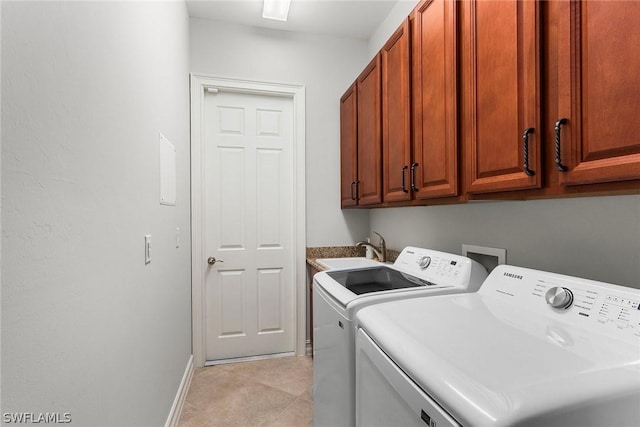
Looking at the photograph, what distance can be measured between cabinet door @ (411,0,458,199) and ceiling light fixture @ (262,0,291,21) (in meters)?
1.15

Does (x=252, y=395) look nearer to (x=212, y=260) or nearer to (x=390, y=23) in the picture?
(x=212, y=260)

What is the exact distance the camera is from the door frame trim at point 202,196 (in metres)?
2.38

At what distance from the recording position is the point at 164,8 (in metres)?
1.60

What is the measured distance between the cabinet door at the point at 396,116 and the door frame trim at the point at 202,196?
95 centimetres

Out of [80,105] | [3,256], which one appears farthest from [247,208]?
[3,256]

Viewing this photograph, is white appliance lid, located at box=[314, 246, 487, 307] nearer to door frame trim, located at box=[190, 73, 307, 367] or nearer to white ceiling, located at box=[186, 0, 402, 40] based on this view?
door frame trim, located at box=[190, 73, 307, 367]

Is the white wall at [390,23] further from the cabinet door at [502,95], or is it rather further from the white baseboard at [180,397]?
the white baseboard at [180,397]

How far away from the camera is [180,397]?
6.12 feet

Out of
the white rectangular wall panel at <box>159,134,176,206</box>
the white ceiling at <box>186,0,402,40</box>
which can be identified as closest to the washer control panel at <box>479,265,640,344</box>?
the white rectangular wall panel at <box>159,134,176,206</box>

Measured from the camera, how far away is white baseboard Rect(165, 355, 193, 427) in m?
1.65

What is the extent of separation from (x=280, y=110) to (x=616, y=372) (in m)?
2.56

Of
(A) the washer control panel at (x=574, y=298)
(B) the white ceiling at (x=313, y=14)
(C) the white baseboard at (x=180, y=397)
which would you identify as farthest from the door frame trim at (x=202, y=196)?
(A) the washer control panel at (x=574, y=298)

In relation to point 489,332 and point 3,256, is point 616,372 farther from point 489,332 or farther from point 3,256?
point 3,256

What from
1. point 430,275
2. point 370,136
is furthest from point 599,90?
point 370,136
